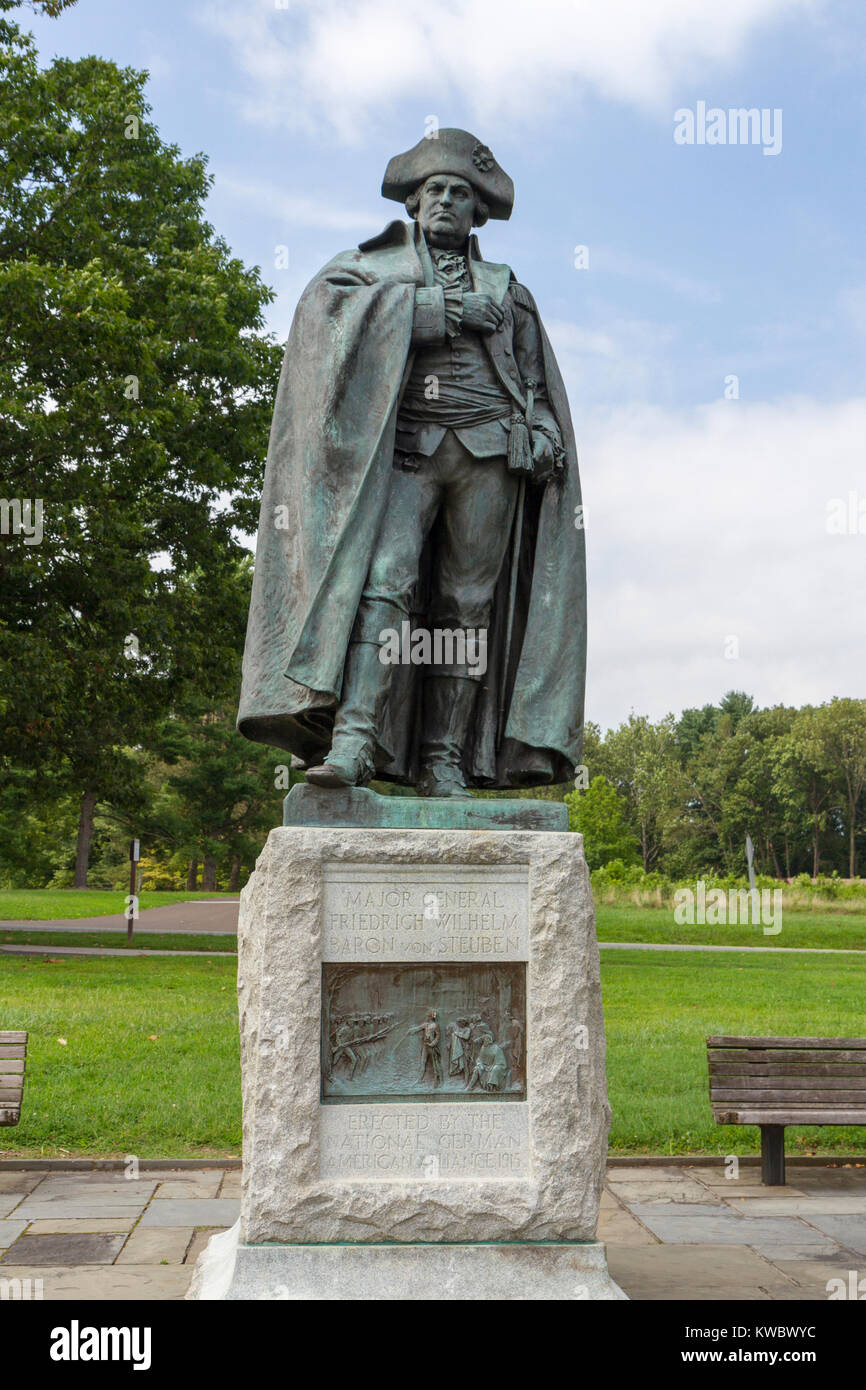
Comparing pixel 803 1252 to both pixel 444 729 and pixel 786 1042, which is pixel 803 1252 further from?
pixel 444 729

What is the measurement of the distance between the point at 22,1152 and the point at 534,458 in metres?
5.10

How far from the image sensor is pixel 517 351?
4.93 metres

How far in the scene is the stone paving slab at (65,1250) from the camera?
5082 mm

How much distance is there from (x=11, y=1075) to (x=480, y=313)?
4.55 meters

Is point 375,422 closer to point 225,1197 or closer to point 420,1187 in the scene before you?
point 420,1187

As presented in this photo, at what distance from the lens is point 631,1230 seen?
5723 mm

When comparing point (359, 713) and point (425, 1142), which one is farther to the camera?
point (359, 713)

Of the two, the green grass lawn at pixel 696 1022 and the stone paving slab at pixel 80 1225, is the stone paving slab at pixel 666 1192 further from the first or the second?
the stone paving slab at pixel 80 1225

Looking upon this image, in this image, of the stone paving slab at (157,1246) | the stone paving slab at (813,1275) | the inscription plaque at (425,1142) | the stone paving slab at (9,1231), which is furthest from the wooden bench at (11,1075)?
the stone paving slab at (813,1275)

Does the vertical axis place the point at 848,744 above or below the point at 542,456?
above

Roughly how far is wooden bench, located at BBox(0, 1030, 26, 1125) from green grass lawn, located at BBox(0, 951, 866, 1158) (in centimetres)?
87

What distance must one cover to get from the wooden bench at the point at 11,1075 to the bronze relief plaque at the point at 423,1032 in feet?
10.3

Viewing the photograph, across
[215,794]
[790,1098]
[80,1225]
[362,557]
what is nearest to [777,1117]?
[790,1098]

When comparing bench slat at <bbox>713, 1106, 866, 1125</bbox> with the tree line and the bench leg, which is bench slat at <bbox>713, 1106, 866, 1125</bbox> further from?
the tree line
